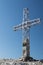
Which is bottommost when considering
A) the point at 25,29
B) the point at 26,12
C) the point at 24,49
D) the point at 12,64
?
the point at 12,64

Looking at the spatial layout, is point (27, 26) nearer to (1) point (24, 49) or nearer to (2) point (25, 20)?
(2) point (25, 20)

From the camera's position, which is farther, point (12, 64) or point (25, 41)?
point (25, 41)

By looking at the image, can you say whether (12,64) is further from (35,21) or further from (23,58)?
(35,21)

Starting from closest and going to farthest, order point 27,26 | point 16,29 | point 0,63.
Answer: point 0,63
point 27,26
point 16,29

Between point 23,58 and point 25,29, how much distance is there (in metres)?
8.47

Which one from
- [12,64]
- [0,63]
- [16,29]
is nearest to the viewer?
[12,64]

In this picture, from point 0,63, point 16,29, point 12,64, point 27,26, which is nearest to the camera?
point 12,64

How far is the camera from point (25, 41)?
59.4 m

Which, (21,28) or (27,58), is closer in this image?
(27,58)

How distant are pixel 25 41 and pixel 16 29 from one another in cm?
581

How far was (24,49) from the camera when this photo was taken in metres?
59.2

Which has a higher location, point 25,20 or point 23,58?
point 25,20

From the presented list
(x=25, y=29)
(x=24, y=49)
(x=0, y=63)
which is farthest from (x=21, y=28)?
(x=0, y=63)

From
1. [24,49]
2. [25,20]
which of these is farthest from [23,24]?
[24,49]
